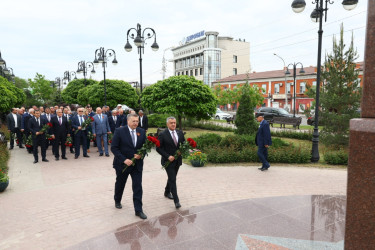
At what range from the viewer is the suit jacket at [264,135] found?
887 centimetres

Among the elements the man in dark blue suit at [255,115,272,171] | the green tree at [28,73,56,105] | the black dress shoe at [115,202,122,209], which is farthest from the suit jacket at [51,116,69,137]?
the green tree at [28,73,56,105]

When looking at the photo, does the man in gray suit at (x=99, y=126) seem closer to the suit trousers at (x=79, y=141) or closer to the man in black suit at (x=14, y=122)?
the suit trousers at (x=79, y=141)

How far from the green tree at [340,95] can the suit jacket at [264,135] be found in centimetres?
559

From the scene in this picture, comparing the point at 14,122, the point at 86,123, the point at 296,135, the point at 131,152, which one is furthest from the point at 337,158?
the point at 14,122

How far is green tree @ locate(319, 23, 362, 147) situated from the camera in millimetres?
12633

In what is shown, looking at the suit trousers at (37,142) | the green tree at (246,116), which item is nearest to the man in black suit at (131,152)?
the suit trousers at (37,142)

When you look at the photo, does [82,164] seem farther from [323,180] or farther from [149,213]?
[323,180]

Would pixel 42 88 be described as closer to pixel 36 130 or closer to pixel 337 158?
pixel 36 130

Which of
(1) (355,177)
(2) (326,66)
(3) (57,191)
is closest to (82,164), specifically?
(3) (57,191)

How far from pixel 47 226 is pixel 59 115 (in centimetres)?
679

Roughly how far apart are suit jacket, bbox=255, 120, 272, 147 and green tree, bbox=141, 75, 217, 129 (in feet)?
29.0

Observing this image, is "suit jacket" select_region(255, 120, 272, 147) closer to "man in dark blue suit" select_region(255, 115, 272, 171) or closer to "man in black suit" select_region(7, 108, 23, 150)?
"man in dark blue suit" select_region(255, 115, 272, 171)

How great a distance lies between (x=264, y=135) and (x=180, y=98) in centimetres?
930

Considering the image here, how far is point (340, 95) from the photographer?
13055mm
